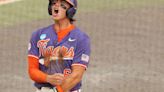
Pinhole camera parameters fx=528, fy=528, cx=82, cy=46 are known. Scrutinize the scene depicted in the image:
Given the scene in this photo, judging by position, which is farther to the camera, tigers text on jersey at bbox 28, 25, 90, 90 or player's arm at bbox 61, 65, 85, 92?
tigers text on jersey at bbox 28, 25, 90, 90

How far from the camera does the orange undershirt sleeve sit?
6.22 meters

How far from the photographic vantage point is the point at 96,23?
16812 mm

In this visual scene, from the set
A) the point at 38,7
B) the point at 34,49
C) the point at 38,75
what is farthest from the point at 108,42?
the point at 38,75

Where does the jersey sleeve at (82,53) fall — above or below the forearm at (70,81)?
above

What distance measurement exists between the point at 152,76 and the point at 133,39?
10.1ft

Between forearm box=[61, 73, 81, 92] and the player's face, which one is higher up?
the player's face

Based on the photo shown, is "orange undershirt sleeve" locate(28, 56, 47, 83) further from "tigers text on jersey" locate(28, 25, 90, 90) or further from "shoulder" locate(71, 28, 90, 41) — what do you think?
"shoulder" locate(71, 28, 90, 41)

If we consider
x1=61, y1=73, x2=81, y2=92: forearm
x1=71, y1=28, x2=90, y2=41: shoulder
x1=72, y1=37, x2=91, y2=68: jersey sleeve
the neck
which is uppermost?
the neck

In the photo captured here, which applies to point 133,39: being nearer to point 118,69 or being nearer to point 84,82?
point 118,69

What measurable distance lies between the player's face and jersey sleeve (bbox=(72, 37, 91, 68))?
1.26 ft

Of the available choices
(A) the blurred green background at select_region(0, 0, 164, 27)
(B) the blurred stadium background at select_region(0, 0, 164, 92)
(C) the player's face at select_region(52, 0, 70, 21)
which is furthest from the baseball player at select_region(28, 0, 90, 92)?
(A) the blurred green background at select_region(0, 0, 164, 27)

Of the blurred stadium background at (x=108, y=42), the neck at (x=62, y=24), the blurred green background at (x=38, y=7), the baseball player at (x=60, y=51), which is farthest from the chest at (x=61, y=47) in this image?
the blurred green background at (x=38, y=7)

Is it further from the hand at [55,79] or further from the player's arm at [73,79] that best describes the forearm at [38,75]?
the player's arm at [73,79]

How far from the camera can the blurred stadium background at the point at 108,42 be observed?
11539mm
